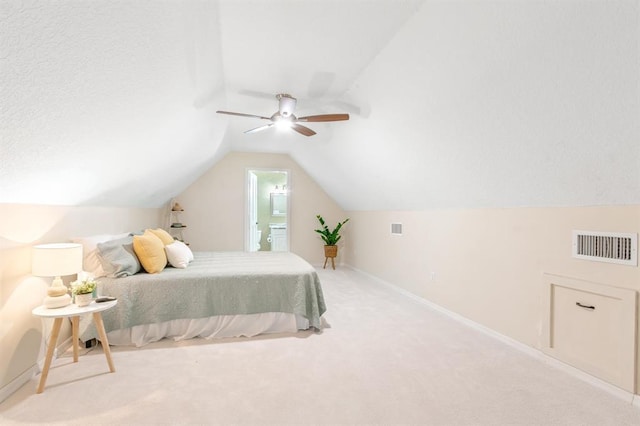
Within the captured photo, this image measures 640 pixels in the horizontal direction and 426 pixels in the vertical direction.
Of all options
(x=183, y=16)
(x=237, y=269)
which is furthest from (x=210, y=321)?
(x=183, y=16)

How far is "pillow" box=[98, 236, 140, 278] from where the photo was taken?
294 centimetres

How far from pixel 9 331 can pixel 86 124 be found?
1426 millimetres

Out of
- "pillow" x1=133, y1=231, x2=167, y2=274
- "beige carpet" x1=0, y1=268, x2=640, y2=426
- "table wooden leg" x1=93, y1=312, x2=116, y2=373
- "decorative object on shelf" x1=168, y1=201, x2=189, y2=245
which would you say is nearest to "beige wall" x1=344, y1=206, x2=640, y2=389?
"beige carpet" x1=0, y1=268, x2=640, y2=426

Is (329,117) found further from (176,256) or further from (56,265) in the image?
(56,265)

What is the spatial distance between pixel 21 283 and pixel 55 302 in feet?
0.83

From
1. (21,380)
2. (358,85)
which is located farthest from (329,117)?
(21,380)

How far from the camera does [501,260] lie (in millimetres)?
3117

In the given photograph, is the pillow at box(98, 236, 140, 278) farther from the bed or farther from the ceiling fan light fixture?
the ceiling fan light fixture

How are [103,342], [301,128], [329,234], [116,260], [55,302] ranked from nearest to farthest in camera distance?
[55,302] → [103,342] → [116,260] → [301,128] → [329,234]

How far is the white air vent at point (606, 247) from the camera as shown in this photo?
2102 mm

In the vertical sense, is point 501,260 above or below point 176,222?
below

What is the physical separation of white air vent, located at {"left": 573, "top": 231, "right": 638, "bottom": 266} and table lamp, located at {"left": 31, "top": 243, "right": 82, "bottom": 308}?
3600 mm

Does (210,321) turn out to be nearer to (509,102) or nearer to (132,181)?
(132,181)

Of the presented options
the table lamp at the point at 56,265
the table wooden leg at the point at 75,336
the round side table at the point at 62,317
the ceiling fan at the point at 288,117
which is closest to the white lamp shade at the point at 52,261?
the table lamp at the point at 56,265
